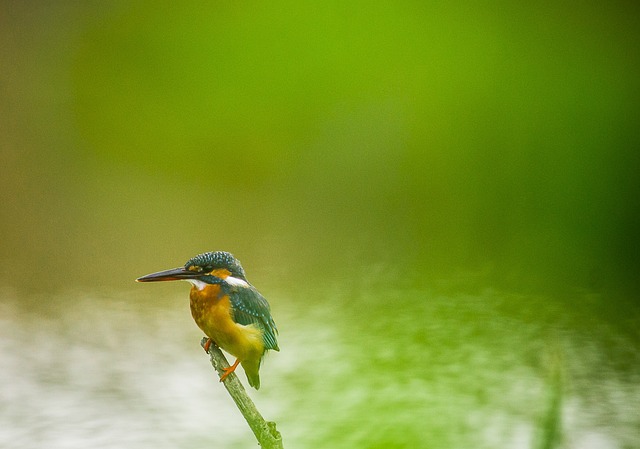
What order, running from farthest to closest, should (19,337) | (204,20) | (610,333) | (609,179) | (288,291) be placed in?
1. (19,337)
2. (288,291)
3. (204,20)
4. (610,333)
5. (609,179)

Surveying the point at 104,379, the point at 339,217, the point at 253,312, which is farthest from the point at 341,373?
the point at 339,217

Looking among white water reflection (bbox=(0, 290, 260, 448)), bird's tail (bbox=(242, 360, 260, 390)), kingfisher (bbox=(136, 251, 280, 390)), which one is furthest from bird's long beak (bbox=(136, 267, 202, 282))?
white water reflection (bbox=(0, 290, 260, 448))

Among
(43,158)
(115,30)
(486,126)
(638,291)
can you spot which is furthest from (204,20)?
(43,158)

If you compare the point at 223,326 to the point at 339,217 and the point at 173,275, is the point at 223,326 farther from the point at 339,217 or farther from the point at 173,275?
the point at 339,217

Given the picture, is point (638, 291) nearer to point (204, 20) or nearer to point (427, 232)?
point (427, 232)

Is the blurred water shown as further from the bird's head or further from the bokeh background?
the bird's head

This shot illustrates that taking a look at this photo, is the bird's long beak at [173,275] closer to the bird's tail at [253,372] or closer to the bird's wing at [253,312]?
the bird's wing at [253,312]
